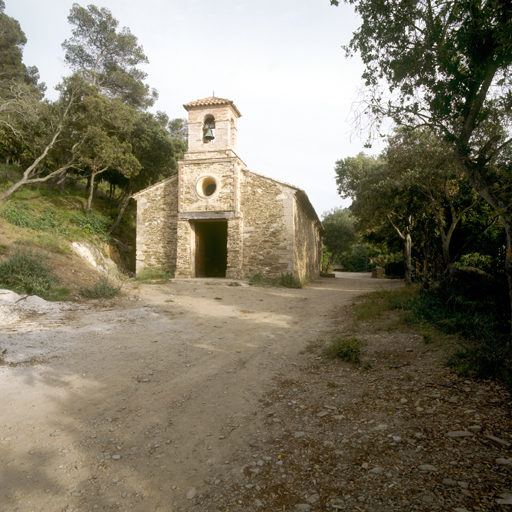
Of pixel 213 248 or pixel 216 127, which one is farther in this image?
pixel 213 248

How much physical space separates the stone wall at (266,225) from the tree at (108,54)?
16935 millimetres

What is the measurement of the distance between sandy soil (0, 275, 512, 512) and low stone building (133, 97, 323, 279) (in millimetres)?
9381

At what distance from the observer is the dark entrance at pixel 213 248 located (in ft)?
59.1

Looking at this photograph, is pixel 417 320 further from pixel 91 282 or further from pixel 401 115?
pixel 91 282

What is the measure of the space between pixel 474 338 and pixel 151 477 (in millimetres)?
4430

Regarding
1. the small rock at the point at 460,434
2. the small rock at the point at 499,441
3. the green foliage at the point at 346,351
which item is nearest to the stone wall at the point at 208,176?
the green foliage at the point at 346,351

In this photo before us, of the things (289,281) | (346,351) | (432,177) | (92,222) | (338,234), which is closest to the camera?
(346,351)

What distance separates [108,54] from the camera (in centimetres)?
2703

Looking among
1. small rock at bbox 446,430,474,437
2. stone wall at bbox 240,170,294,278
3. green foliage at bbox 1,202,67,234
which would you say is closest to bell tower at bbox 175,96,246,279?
stone wall at bbox 240,170,294,278

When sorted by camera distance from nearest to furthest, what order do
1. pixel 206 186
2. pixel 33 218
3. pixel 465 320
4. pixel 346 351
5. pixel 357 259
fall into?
pixel 346 351 < pixel 465 320 < pixel 33 218 < pixel 206 186 < pixel 357 259

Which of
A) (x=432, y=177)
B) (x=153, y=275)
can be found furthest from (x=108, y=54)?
(x=432, y=177)

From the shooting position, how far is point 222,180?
15.4 metres

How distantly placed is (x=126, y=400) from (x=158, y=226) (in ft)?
45.3

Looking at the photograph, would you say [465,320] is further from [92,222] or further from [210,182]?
[92,222]
